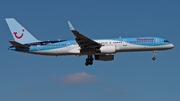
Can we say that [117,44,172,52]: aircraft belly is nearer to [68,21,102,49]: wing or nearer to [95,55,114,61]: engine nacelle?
[68,21,102,49]: wing

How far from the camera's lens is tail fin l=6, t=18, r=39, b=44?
90.0m

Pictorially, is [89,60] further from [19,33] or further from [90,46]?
[19,33]

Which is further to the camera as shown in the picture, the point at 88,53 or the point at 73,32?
the point at 88,53

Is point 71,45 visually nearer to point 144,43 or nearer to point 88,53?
point 88,53

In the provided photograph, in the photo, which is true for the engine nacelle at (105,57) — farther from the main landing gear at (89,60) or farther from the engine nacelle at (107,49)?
the engine nacelle at (107,49)

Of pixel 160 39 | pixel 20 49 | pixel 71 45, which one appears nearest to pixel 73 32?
pixel 71 45

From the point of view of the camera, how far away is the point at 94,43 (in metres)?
86.8

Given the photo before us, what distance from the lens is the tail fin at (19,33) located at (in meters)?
90.0

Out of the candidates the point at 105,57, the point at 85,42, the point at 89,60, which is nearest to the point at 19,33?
the point at 85,42

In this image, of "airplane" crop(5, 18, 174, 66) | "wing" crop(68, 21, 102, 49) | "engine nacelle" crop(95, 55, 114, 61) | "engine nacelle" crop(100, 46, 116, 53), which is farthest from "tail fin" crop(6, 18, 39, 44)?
"engine nacelle" crop(100, 46, 116, 53)

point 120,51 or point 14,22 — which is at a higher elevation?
point 14,22

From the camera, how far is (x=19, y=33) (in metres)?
91.8

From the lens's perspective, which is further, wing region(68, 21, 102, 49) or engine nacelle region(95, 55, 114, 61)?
engine nacelle region(95, 55, 114, 61)

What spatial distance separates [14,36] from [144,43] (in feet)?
78.4
